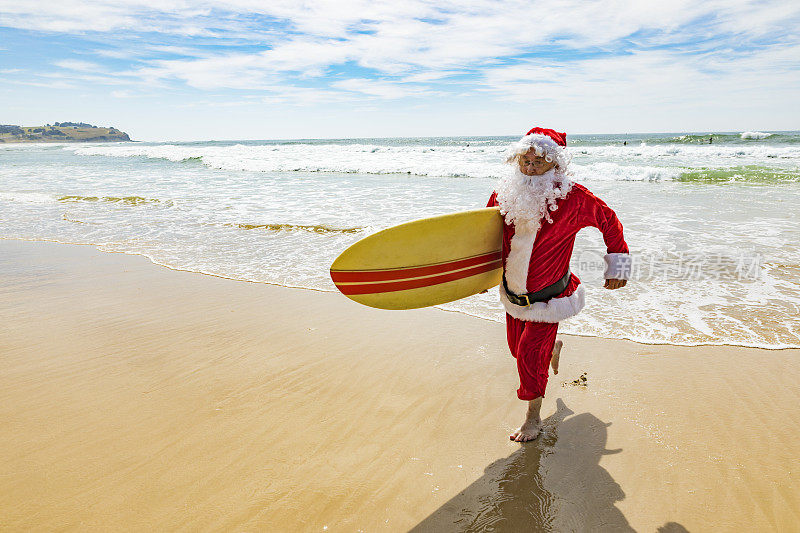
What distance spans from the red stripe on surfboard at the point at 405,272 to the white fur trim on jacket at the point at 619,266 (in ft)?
2.19

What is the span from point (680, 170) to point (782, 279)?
14.3m

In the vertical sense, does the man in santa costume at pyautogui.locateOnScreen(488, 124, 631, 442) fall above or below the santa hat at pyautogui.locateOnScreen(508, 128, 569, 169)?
below

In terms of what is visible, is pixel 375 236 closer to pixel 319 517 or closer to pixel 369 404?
pixel 369 404

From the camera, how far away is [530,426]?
2611mm

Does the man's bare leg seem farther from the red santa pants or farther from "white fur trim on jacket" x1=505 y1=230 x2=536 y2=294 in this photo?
"white fur trim on jacket" x1=505 y1=230 x2=536 y2=294

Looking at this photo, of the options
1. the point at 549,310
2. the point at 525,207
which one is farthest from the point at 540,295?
the point at 525,207

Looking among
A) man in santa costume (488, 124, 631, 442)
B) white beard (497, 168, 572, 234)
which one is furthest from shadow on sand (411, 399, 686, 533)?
white beard (497, 168, 572, 234)

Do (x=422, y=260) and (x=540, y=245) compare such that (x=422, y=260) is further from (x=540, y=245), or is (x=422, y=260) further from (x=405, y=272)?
(x=540, y=245)

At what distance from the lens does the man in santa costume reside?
8.03ft

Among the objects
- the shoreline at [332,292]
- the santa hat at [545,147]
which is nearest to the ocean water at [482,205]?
the shoreline at [332,292]

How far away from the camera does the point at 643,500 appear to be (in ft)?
7.15

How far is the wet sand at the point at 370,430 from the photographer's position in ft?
6.91

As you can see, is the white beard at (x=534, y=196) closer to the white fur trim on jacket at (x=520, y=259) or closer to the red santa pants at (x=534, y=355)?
the white fur trim on jacket at (x=520, y=259)

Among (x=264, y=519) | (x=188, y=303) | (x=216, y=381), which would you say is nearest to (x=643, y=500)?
(x=264, y=519)
